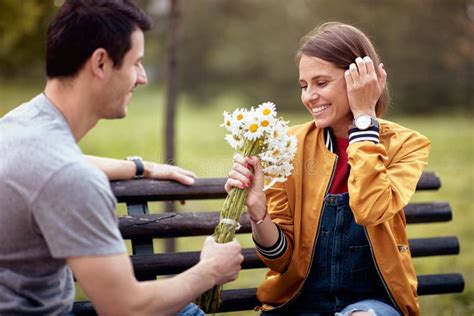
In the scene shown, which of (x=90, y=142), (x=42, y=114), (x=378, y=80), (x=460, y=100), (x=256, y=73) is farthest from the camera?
(x=256, y=73)

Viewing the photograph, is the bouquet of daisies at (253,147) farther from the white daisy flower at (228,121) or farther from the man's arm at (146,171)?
the man's arm at (146,171)

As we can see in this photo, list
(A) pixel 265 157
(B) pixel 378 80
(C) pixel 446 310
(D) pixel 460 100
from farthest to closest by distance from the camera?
(D) pixel 460 100
(C) pixel 446 310
(B) pixel 378 80
(A) pixel 265 157

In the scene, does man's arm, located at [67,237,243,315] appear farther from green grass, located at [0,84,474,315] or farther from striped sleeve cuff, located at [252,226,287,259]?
green grass, located at [0,84,474,315]

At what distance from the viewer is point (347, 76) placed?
3.27 meters

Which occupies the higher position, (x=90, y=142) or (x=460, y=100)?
(x=460, y=100)

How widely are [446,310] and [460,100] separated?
27.2 metres

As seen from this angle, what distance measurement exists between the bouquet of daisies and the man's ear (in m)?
0.72

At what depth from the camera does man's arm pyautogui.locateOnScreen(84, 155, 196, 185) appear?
11.4ft

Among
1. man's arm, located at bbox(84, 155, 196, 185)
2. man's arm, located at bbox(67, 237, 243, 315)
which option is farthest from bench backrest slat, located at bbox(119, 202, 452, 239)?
man's arm, located at bbox(67, 237, 243, 315)

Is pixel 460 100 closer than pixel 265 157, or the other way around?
pixel 265 157

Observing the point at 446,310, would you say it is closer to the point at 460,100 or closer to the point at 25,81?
the point at 25,81

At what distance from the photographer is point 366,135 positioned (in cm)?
317

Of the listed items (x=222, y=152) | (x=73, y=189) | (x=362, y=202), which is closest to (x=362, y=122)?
(x=362, y=202)

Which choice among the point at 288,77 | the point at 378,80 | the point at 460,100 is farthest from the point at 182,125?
the point at 378,80
